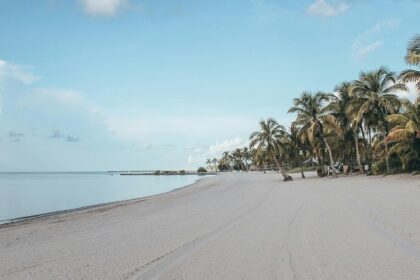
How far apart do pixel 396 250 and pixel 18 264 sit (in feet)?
23.8

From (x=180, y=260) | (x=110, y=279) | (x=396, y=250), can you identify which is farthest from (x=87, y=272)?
(x=396, y=250)

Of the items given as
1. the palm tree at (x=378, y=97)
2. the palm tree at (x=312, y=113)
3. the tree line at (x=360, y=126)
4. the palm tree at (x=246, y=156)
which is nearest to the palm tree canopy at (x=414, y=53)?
the tree line at (x=360, y=126)

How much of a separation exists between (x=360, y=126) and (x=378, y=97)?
6.51 m

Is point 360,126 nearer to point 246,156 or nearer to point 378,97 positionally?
point 378,97

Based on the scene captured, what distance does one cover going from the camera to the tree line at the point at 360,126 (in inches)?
1307

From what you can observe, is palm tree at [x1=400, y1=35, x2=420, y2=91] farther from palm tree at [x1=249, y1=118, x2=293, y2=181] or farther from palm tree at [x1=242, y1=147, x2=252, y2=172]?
palm tree at [x1=242, y1=147, x2=252, y2=172]

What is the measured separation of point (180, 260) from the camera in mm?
8109

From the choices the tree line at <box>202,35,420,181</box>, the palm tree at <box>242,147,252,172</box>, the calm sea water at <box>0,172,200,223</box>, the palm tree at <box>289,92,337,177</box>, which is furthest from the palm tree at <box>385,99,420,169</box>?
the palm tree at <box>242,147,252,172</box>

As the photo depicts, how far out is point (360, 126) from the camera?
152 feet

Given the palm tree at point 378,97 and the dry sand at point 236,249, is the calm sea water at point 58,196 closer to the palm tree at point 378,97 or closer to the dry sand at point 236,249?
the dry sand at point 236,249

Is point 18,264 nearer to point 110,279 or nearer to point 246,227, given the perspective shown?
point 110,279

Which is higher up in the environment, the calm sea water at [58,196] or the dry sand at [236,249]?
the calm sea water at [58,196]

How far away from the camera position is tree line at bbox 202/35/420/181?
109ft

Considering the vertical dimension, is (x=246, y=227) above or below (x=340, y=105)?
below
